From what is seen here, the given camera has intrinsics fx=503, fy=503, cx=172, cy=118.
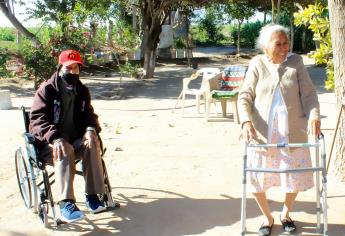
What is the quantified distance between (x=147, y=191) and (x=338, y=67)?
2.19 meters

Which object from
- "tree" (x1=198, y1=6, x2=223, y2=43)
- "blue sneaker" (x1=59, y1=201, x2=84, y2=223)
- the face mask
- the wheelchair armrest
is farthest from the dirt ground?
"tree" (x1=198, y1=6, x2=223, y2=43)

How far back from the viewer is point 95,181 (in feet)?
13.2

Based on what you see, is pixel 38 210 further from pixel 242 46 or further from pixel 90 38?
pixel 242 46

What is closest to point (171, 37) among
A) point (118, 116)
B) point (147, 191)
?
point (118, 116)

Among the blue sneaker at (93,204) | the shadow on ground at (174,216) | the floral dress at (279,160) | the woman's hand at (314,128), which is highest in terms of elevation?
the woman's hand at (314,128)

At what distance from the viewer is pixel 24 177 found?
4.38m

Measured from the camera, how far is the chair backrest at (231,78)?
945cm

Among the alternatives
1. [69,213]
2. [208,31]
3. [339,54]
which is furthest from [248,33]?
[69,213]

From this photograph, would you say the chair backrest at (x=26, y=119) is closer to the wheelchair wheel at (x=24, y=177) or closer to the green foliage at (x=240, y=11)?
the wheelchair wheel at (x=24, y=177)

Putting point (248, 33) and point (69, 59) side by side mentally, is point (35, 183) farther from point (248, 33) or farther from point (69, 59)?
point (248, 33)

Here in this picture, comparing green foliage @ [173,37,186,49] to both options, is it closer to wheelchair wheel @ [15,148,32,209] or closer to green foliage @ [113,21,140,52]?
green foliage @ [113,21,140,52]

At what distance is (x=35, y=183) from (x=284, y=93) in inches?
81.4

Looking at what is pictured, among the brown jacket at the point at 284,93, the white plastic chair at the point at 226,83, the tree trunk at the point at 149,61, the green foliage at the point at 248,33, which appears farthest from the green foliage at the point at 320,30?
the green foliage at the point at 248,33

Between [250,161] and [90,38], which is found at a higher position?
[90,38]
